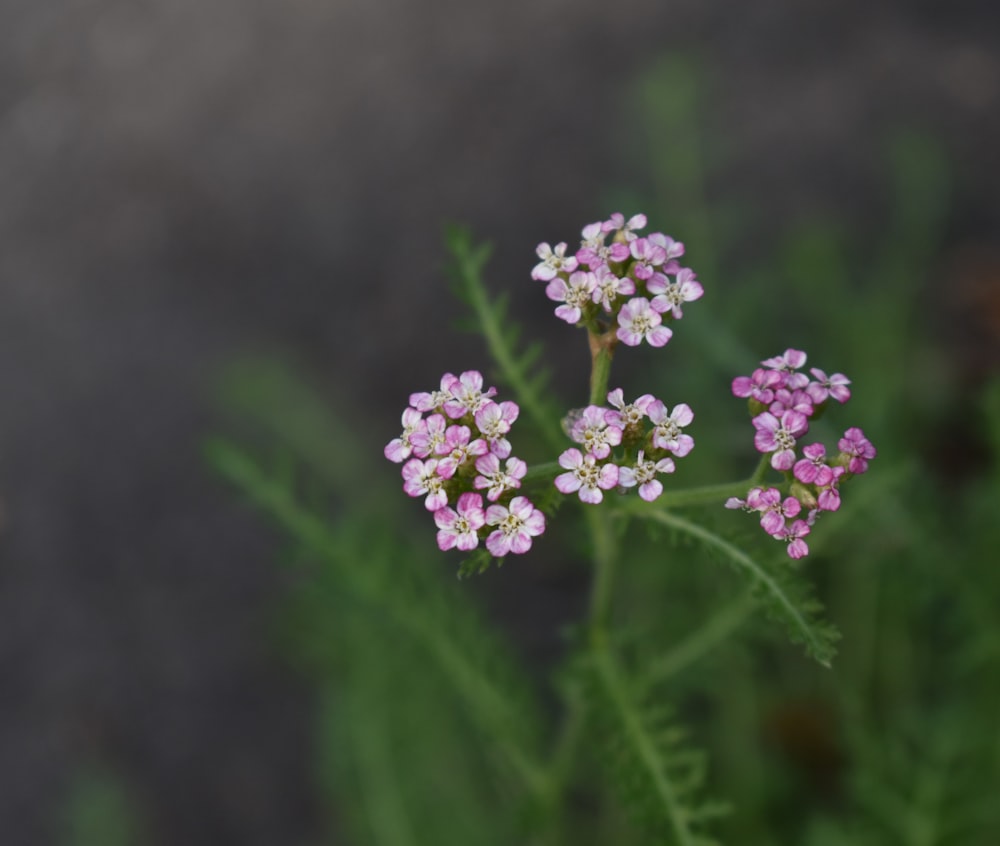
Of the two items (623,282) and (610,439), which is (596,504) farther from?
(623,282)

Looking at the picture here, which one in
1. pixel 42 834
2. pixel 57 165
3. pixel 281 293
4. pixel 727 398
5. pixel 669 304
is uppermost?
pixel 57 165

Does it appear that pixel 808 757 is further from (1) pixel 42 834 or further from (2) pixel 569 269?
(1) pixel 42 834

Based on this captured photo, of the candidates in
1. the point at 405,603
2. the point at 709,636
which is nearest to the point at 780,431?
the point at 709,636

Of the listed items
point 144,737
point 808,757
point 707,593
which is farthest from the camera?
point 144,737

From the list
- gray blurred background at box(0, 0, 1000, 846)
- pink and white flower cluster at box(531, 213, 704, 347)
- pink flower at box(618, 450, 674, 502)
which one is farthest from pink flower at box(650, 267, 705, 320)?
gray blurred background at box(0, 0, 1000, 846)

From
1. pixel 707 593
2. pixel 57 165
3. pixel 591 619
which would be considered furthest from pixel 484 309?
pixel 57 165

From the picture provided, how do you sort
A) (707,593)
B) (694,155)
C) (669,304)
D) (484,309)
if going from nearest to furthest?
(669,304) < (484,309) < (707,593) < (694,155)

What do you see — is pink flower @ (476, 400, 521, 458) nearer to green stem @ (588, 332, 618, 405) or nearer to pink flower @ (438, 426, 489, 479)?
pink flower @ (438, 426, 489, 479)
